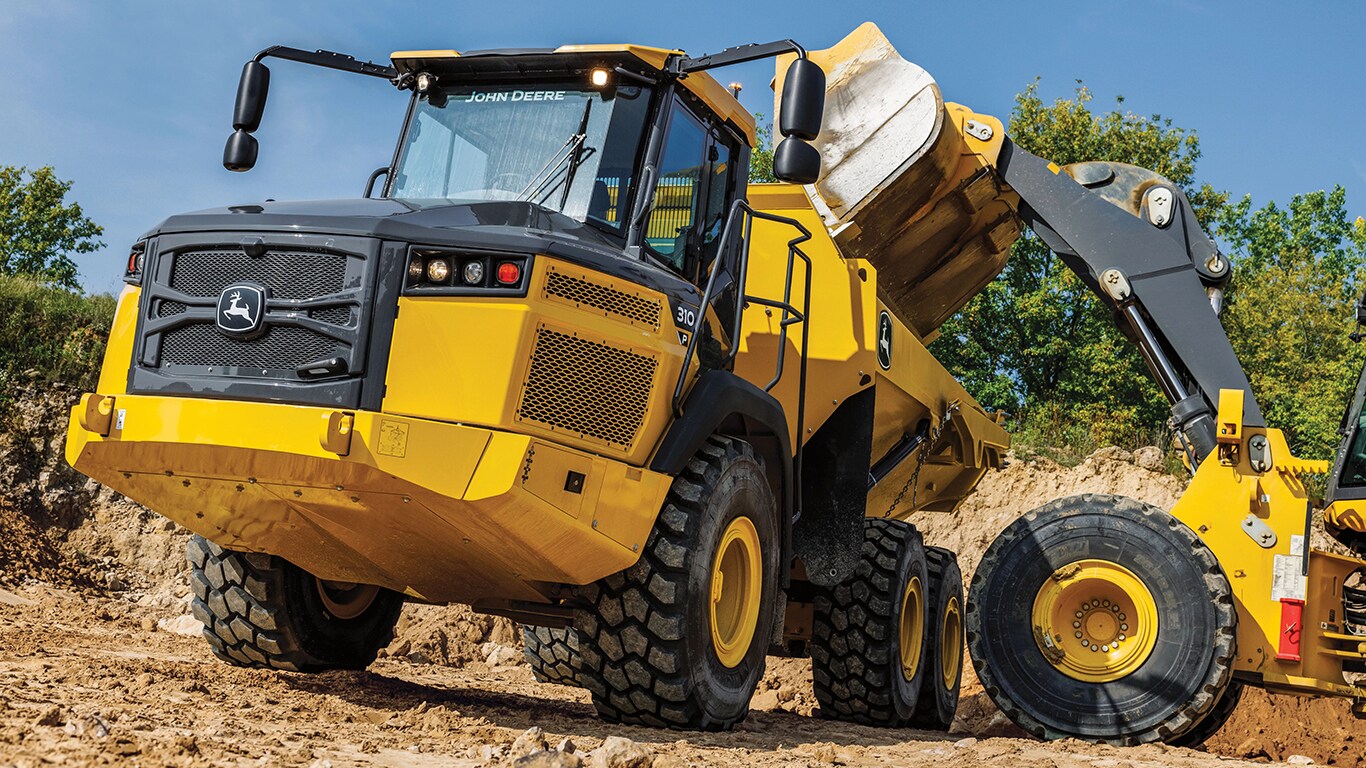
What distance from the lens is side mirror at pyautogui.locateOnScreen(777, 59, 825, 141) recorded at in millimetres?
5207

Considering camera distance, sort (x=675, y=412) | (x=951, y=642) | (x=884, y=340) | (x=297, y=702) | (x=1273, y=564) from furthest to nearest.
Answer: (x=951, y=642)
(x=884, y=340)
(x=1273, y=564)
(x=297, y=702)
(x=675, y=412)

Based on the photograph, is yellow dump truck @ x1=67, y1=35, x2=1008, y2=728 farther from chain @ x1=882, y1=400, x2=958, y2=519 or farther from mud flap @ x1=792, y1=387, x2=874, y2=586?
chain @ x1=882, y1=400, x2=958, y2=519

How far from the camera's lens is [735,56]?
5.74 meters

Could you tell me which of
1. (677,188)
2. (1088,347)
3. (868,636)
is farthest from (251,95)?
(1088,347)

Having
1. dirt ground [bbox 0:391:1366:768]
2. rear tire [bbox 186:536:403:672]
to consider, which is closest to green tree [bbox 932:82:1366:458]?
dirt ground [bbox 0:391:1366:768]

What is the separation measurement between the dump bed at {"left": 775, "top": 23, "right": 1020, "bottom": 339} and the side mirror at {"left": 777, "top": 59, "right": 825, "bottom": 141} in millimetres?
2750

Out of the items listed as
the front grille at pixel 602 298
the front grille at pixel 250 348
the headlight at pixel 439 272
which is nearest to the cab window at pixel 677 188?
the front grille at pixel 602 298

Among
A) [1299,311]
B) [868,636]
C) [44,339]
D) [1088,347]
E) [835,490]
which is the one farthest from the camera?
[1299,311]

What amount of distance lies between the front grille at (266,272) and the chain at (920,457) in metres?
A: 5.14

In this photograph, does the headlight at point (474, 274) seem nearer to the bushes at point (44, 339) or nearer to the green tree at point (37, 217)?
the bushes at point (44, 339)

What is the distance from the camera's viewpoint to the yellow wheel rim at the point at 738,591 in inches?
232

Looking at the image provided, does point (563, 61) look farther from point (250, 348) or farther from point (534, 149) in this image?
point (250, 348)

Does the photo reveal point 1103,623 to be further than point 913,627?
No

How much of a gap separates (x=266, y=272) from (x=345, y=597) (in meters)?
2.54
